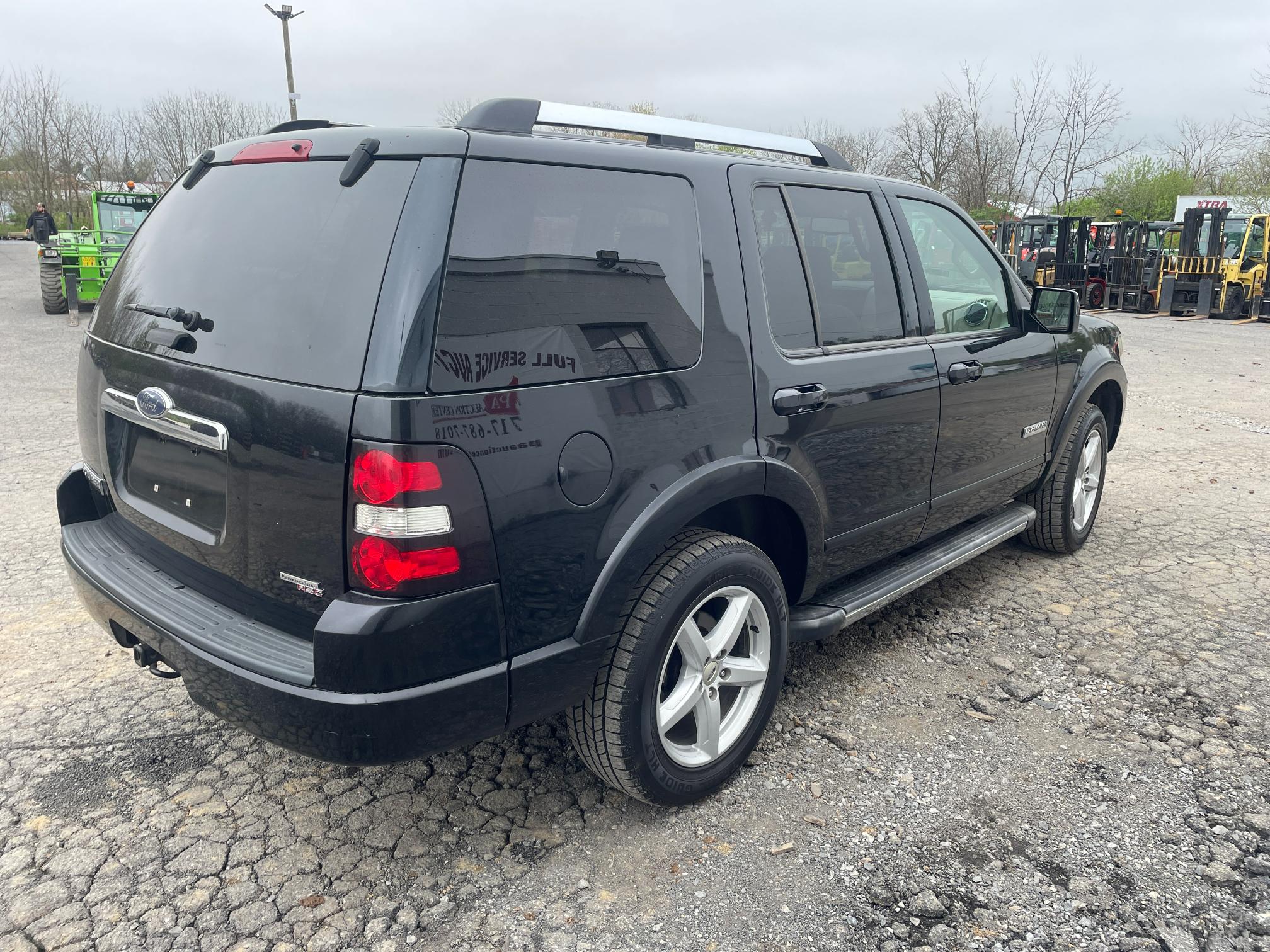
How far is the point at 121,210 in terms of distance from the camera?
57.5ft

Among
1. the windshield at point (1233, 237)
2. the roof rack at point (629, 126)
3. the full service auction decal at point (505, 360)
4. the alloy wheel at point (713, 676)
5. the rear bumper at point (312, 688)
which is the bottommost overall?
the alloy wheel at point (713, 676)

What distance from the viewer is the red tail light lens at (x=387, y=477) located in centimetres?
200

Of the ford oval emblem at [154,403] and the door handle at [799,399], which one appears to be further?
the door handle at [799,399]

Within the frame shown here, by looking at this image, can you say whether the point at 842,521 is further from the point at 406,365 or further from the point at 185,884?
the point at 185,884

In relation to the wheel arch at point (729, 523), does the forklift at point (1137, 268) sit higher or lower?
higher

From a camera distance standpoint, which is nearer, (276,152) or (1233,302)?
(276,152)

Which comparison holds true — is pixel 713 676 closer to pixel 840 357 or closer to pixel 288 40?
pixel 840 357

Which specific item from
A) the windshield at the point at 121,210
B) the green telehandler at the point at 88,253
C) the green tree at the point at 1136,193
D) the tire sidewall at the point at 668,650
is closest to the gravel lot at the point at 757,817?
the tire sidewall at the point at 668,650

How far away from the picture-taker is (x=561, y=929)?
2.29 m

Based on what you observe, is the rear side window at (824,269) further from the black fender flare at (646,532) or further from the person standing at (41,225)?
the person standing at (41,225)

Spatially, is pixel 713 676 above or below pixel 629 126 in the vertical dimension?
below

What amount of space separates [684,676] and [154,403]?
1.64m

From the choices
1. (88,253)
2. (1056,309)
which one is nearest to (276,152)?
(1056,309)

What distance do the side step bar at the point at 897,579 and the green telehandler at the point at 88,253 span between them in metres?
14.7
